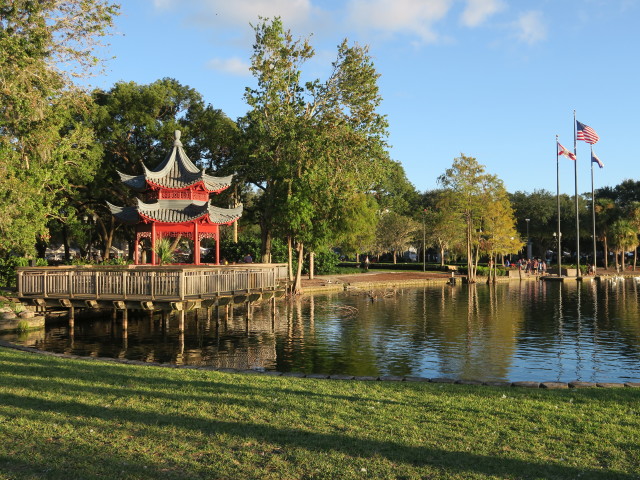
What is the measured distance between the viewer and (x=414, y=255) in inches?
5143

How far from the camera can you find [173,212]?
36156 millimetres

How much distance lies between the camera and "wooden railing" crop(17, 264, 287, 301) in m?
23.2

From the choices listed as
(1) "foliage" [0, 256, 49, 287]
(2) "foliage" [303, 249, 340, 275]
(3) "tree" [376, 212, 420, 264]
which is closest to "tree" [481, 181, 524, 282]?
(2) "foliage" [303, 249, 340, 275]

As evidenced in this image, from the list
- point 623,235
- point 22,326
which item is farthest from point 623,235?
point 22,326

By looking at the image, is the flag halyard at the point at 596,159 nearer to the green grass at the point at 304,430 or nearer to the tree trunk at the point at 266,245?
the tree trunk at the point at 266,245

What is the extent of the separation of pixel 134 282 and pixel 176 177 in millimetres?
15488

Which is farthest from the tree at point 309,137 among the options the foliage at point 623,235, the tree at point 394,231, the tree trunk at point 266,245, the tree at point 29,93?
the foliage at point 623,235

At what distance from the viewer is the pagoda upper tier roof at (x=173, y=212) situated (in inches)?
1385

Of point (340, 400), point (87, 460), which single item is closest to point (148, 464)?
point (87, 460)

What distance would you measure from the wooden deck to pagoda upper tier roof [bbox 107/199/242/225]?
30.9ft

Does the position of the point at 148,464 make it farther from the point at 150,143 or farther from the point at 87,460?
the point at 150,143

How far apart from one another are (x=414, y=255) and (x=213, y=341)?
11029cm

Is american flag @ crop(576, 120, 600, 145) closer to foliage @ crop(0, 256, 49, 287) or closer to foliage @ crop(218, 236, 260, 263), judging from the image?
foliage @ crop(218, 236, 260, 263)

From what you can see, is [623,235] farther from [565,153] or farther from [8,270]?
[8,270]
